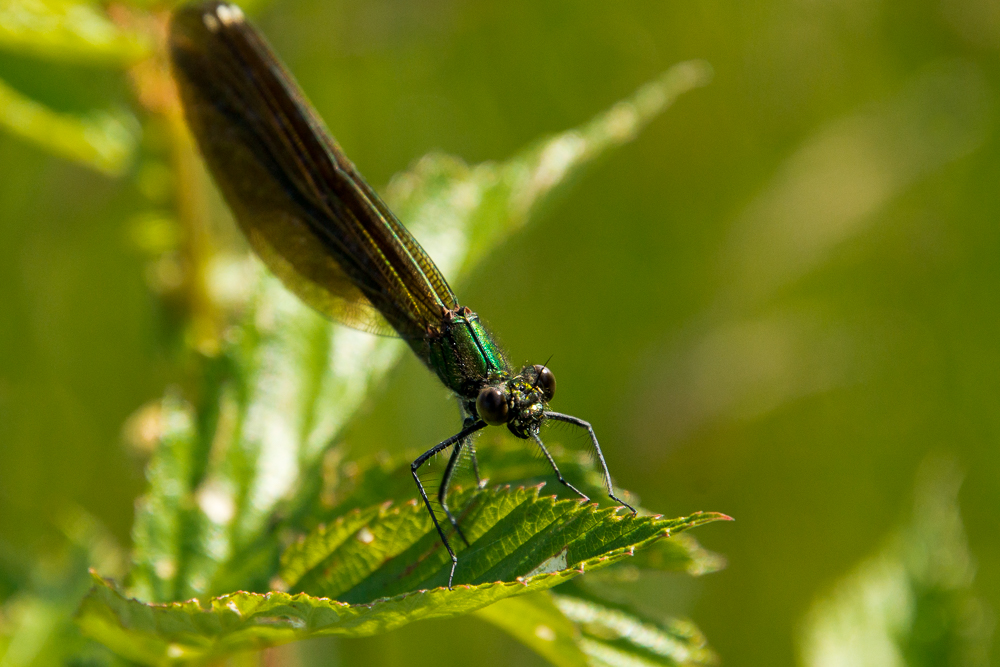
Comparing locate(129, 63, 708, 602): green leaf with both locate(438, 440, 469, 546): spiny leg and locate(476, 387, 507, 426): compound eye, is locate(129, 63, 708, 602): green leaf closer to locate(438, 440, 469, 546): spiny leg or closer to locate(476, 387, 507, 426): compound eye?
locate(438, 440, 469, 546): spiny leg

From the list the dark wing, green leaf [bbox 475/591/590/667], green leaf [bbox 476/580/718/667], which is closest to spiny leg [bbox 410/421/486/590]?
green leaf [bbox 475/591/590/667]

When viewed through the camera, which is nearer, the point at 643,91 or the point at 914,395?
the point at 643,91

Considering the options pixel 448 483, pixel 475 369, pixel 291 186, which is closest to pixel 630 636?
pixel 448 483

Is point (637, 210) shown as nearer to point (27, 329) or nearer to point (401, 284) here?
point (401, 284)

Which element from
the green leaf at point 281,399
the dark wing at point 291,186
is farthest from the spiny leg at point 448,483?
the dark wing at point 291,186

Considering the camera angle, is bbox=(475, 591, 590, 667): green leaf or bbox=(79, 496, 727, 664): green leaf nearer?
bbox=(79, 496, 727, 664): green leaf

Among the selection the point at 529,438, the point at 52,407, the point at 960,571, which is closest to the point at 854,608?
the point at 960,571

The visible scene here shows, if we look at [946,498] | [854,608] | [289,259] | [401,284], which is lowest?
[854,608]
